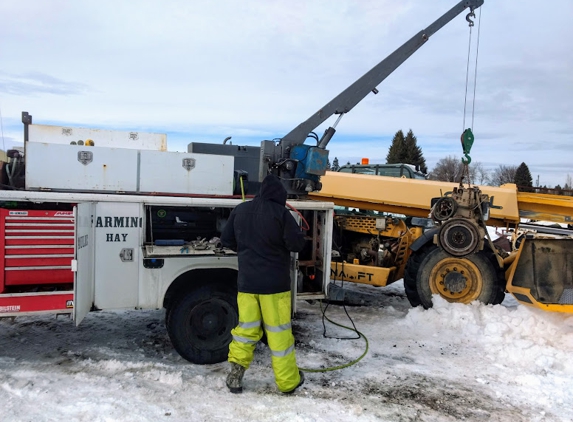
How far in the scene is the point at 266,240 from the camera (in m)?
4.01

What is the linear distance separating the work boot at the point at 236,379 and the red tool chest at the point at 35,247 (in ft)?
6.20

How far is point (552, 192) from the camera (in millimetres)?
7520

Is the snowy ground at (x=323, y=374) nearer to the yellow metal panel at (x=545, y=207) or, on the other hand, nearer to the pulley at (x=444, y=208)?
the pulley at (x=444, y=208)

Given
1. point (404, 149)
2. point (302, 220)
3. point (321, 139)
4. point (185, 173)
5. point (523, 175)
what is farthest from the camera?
point (523, 175)

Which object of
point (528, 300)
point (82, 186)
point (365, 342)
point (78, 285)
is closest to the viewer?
point (78, 285)

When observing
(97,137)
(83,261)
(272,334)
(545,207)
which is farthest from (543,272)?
(97,137)

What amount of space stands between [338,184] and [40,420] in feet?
17.6

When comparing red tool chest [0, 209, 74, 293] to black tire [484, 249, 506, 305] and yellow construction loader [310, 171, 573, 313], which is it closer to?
yellow construction loader [310, 171, 573, 313]

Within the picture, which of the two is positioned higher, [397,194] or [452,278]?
[397,194]

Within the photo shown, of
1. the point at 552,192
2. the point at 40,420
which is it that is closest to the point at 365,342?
the point at 40,420

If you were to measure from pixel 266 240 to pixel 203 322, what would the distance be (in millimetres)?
1300

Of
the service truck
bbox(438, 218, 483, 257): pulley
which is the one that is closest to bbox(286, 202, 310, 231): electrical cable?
the service truck

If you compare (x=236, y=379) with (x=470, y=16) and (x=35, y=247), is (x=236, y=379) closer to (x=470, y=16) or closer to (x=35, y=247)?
(x=35, y=247)

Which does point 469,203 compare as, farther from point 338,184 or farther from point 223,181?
point 223,181
